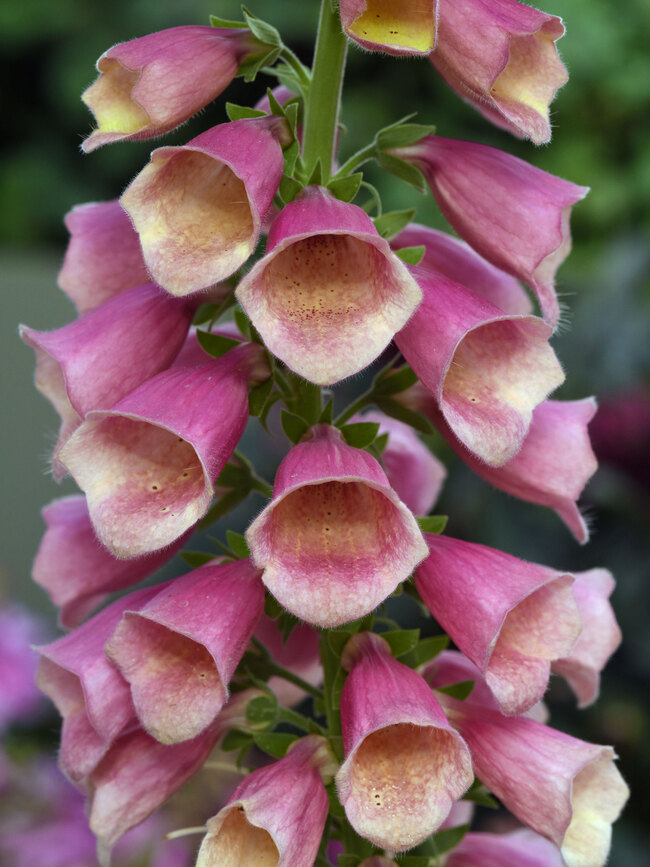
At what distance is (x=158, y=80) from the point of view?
23.9 inches

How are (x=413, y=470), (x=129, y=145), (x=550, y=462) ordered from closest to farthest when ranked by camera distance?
(x=550, y=462) < (x=413, y=470) < (x=129, y=145)

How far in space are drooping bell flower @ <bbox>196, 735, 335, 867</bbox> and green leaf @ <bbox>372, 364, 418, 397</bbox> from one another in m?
0.24

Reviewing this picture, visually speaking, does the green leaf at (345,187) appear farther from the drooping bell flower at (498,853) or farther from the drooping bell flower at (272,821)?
the drooping bell flower at (498,853)

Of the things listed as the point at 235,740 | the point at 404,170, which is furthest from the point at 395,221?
the point at 235,740

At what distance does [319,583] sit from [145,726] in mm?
124

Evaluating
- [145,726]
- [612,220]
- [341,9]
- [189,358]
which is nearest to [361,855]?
[145,726]

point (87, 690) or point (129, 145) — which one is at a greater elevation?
point (87, 690)

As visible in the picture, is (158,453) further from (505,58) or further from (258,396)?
(505,58)

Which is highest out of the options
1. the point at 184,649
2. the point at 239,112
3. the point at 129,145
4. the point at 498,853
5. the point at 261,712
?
the point at 239,112

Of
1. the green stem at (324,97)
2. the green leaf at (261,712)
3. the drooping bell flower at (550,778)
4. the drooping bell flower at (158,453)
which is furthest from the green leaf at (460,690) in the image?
the green stem at (324,97)

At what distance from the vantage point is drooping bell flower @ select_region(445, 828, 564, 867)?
28.7 inches

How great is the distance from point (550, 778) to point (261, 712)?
0.63ft

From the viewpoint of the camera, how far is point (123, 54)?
1.99 ft

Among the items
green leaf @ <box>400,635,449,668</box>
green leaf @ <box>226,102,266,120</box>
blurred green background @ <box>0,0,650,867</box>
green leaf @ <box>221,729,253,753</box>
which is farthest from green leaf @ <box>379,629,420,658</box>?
blurred green background @ <box>0,0,650,867</box>
